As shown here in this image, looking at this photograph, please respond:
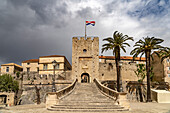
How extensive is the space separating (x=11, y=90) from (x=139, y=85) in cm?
2501

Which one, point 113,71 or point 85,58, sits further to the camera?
point 113,71

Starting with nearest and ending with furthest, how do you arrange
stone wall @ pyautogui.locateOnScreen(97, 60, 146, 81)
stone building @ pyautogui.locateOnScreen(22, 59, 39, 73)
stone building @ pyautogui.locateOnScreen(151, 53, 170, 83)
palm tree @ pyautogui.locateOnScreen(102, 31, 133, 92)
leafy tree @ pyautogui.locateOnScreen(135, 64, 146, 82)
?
palm tree @ pyautogui.locateOnScreen(102, 31, 133, 92) < stone wall @ pyautogui.locateOnScreen(97, 60, 146, 81) < leafy tree @ pyautogui.locateOnScreen(135, 64, 146, 82) < stone building @ pyautogui.locateOnScreen(151, 53, 170, 83) < stone building @ pyautogui.locateOnScreen(22, 59, 39, 73)

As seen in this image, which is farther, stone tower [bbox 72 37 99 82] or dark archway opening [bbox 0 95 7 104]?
stone tower [bbox 72 37 99 82]

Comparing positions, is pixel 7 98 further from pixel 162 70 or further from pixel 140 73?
pixel 162 70

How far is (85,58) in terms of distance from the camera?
3409 cm

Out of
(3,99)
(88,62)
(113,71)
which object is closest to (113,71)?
(113,71)

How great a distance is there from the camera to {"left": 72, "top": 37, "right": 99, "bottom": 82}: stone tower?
110ft

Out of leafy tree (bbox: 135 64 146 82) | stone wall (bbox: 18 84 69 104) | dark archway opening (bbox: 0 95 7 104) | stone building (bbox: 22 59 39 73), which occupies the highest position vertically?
stone building (bbox: 22 59 39 73)

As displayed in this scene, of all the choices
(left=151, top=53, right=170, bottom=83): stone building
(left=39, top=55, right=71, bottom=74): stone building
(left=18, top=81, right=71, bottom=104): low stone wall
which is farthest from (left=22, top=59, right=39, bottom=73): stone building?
(left=151, top=53, right=170, bottom=83): stone building

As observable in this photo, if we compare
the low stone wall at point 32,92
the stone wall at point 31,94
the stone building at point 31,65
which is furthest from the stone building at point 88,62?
the stone building at point 31,65

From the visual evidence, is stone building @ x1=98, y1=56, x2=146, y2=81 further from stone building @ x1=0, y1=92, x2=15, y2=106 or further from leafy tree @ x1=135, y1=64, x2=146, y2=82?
stone building @ x1=0, y1=92, x2=15, y2=106

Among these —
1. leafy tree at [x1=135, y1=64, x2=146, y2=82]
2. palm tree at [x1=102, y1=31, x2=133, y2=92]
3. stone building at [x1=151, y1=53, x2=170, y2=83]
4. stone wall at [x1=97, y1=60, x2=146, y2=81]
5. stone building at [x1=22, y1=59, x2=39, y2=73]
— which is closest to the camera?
palm tree at [x1=102, y1=31, x2=133, y2=92]

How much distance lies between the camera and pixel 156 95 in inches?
1066

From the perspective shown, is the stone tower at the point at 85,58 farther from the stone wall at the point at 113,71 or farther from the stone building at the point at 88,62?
the stone wall at the point at 113,71
